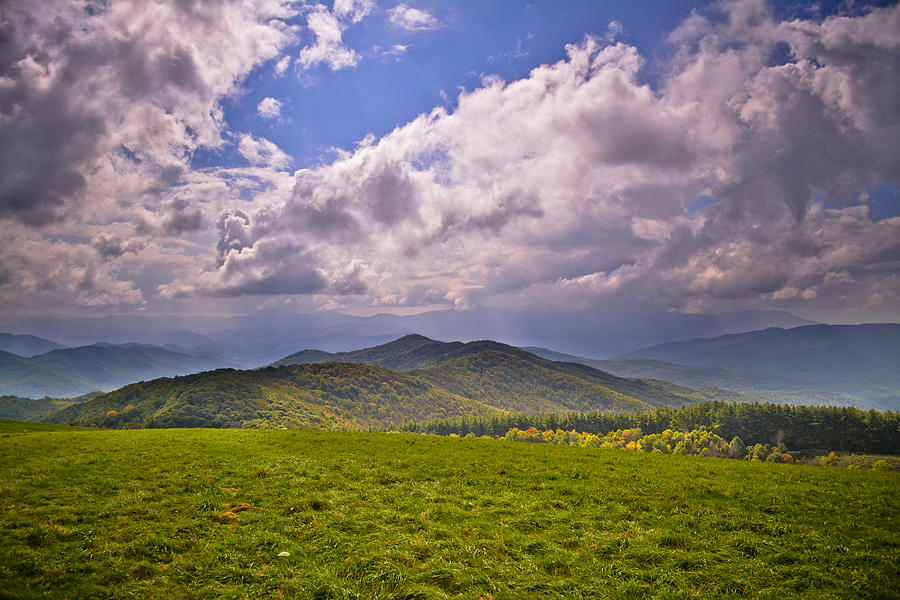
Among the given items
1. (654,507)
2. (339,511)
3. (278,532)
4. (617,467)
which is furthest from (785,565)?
(278,532)

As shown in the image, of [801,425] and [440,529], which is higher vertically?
[440,529]

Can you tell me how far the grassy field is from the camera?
12062 millimetres

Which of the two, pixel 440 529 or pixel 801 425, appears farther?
pixel 801 425

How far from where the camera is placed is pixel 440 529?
53.8 feet

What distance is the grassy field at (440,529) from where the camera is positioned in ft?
39.6

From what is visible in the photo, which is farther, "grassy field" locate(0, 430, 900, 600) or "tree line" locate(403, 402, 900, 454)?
"tree line" locate(403, 402, 900, 454)

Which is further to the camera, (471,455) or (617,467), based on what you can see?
(471,455)

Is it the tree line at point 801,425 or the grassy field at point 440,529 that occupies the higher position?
the grassy field at point 440,529

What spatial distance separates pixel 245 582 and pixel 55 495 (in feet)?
47.6

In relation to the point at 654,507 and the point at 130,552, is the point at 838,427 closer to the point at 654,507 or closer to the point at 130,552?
the point at 654,507

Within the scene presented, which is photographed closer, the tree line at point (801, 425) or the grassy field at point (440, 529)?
the grassy field at point (440, 529)

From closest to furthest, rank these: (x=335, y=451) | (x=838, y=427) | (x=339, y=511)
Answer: (x=339, y=511) < (x=335, y=451) < (x=838, y=427)

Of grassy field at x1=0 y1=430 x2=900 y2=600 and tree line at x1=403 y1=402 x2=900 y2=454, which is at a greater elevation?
grassy field at x1=0 y1=430 x2=900 y2=600

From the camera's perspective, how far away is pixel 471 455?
30234mm
